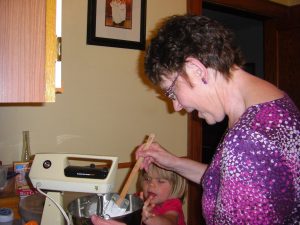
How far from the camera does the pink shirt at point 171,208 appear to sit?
4.57 feet

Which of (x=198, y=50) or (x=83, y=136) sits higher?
(x=198, y=50)

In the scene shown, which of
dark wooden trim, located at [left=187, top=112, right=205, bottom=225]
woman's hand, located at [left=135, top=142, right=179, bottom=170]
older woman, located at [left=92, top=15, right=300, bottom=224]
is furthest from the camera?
dark wooden trim, located at [left=187, top=112, right=205, bottom=225]

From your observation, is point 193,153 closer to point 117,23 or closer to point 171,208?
point 171,208

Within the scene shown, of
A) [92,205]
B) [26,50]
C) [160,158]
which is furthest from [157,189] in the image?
[26,50]

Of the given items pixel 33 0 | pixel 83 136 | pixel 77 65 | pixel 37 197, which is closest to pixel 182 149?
pixel 83 136

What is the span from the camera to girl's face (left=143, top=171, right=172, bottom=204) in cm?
148

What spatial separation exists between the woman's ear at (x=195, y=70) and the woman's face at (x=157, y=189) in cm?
76

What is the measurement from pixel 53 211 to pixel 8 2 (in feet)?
2.20

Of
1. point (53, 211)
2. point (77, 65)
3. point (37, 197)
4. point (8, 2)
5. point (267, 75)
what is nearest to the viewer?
point (8, 2)

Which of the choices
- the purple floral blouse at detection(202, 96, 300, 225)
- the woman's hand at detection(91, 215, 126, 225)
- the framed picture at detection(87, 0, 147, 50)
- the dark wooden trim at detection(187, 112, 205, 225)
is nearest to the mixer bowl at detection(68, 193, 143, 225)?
the woman's hand at detection(91, 215, 126, 225)

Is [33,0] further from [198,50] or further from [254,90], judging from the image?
[254,90]

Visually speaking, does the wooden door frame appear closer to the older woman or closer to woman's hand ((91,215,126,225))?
the older woman

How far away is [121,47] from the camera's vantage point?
1782mm

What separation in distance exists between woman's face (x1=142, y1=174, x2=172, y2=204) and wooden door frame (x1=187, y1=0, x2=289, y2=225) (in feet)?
1.94
